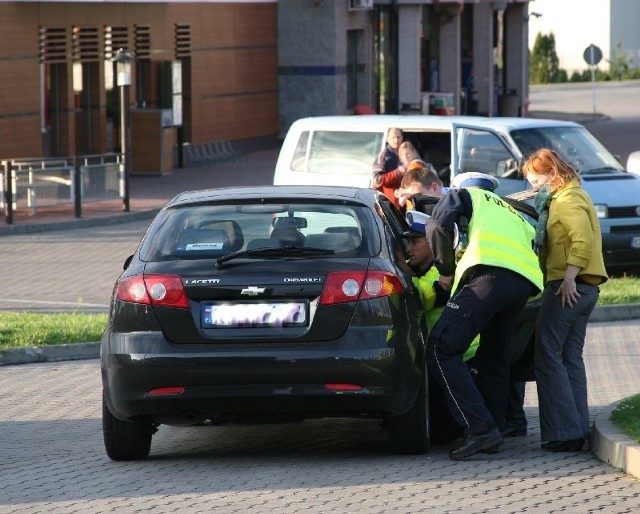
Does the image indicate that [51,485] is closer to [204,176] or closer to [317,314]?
[317,314]

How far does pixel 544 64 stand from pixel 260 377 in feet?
243

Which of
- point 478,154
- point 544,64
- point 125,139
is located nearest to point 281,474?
point 478,154

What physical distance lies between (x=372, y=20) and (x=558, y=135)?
88.0ft

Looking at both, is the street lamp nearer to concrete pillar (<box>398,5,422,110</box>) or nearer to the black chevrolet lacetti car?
the black chevrolet lacetti car

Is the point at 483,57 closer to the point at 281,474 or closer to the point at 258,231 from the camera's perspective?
the point at 258,231

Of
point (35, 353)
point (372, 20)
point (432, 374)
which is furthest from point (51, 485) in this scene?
point (372, 20)

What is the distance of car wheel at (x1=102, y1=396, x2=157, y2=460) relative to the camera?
7996 millimetres

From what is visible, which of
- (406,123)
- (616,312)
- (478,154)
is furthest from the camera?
(406,123)

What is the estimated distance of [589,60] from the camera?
51312 millimetres

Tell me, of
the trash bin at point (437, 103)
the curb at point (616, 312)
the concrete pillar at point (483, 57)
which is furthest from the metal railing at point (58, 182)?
the concrete pillar at point (483, 57)

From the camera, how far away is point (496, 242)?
25.8 ft

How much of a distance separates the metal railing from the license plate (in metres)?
15.4

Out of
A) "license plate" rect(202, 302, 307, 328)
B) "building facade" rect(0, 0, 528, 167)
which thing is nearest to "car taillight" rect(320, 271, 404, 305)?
"license plate" rect(202, 302, 307, 328)

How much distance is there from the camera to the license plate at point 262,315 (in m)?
7.54
